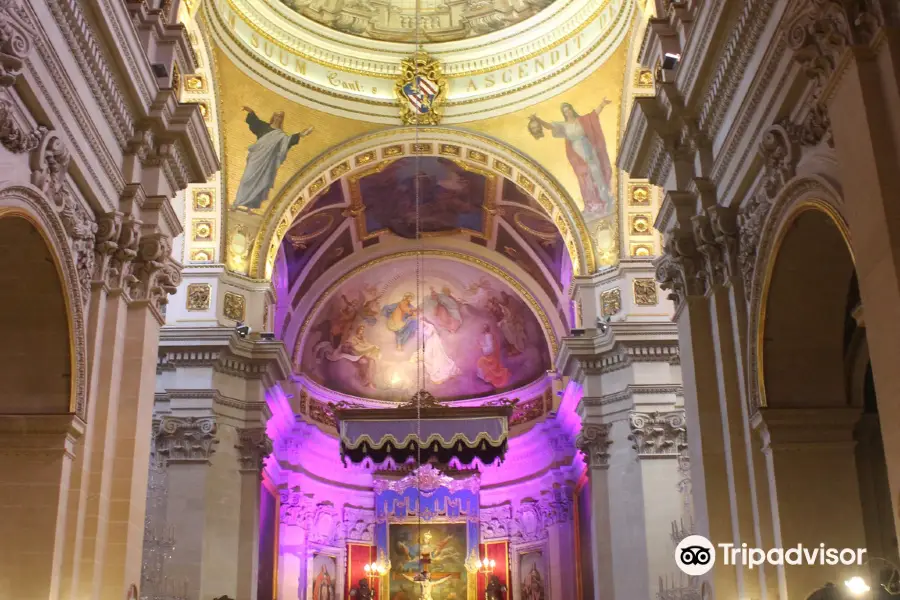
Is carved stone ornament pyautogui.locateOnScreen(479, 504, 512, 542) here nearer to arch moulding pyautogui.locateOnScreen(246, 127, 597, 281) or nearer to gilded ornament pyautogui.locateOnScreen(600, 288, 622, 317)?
gilded ornament pyautogui.locateOnScreen(600, 288, 622, 317)

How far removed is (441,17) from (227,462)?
8.84 meters

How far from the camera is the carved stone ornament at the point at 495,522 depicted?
76.9 ft

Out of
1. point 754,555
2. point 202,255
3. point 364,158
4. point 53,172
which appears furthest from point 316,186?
point 754,555

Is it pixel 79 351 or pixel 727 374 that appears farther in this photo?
pixel 727 374

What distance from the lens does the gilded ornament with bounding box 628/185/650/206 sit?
1789 cm

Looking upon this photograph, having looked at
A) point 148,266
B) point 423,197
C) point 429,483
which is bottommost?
point 148,266

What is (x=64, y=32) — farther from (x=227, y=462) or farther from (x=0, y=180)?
(x=227, y=462)

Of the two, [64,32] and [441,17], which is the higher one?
[441,17]

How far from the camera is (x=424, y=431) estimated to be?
1888cm

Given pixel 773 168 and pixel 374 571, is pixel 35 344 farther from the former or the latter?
pixel 374 571

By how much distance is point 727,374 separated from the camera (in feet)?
31.8

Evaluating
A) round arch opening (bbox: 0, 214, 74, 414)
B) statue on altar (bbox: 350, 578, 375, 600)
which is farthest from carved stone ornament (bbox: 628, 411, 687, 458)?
round arch opening (bbox: 0, 214, 74, 414)

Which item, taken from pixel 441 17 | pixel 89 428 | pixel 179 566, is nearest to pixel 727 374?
pixel 89 428

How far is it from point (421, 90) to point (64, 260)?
11.2 m
